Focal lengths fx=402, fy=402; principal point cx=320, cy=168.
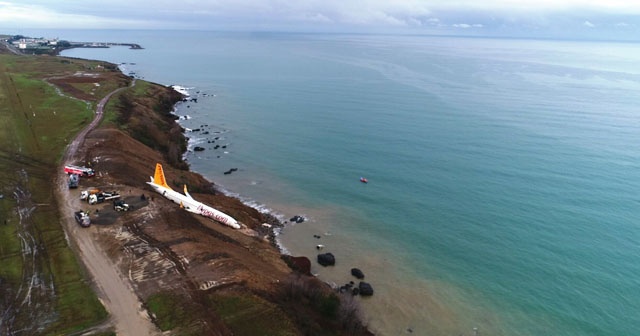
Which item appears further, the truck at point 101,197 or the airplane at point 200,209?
the airplane at point 200,209

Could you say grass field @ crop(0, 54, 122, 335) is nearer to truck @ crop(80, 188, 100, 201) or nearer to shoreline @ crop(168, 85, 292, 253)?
truck @ crop(80, 188, 100, 201)

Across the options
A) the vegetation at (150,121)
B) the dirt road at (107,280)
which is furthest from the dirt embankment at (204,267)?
the vegetation at (150,121)

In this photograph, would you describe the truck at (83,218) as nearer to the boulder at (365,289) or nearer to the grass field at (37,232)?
the grass field at (37,232)

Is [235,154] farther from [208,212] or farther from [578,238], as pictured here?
[578,238]

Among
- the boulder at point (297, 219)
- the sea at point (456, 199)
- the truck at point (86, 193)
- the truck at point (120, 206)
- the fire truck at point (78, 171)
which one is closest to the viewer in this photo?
the sea at point (456, 199)

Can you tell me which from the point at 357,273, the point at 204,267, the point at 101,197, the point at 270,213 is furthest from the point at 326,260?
the point at 101,197

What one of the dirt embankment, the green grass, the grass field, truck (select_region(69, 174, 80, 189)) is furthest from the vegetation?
the green grass

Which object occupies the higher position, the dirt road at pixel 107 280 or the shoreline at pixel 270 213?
the dirt road at pixel 107 280
